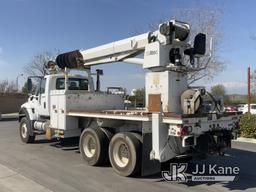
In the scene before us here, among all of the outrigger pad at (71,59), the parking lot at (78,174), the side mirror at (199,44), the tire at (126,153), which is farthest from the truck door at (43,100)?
the side mirror at (199,44)

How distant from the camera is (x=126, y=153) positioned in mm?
8867

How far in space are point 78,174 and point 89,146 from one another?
144cm

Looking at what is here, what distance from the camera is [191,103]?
7980 millimetres

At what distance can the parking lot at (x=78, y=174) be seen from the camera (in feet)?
25.4

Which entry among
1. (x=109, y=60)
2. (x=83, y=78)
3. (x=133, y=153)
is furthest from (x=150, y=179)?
(x=83, y=78)

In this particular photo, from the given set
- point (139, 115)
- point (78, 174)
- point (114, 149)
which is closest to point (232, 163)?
point (114, 149)

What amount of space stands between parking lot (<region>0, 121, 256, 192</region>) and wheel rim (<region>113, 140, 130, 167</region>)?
0.32 metres

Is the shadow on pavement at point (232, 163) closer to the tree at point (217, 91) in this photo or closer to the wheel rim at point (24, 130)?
the wheel rim at point (24, 130)

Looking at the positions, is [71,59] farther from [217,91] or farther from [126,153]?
Result: [217,91]

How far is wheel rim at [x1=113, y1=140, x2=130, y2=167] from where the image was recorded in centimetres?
887

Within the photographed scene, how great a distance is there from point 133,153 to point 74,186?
1.48 m

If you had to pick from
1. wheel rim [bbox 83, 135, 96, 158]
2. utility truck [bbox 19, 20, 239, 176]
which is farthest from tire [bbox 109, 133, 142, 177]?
wheel rim [bbox 83, 135, 96, 158]

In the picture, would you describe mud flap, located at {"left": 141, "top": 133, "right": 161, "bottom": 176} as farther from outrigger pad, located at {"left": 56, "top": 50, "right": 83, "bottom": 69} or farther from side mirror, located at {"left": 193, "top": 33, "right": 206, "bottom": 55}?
outrigger pad, located at {"left": 56, "top": 50, "right": 83, "bottom": 69}

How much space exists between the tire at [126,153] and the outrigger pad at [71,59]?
13.1 ft
